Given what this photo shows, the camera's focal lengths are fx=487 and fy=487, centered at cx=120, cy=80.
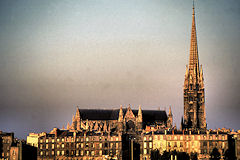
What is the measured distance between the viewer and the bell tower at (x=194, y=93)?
15062cm

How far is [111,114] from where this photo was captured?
158250 millimetres

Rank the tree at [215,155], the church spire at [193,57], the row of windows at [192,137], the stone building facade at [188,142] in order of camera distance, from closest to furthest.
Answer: the tree at [215,155], the stone building facade at [188,142], the row of windows at [192,137], the church spire at [193,57]

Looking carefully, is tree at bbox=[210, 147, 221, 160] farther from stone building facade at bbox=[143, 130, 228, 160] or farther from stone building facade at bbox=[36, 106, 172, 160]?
stone building facade at bbox=[36, 106, 172, 160]

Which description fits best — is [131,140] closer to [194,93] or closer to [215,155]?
[215,155]

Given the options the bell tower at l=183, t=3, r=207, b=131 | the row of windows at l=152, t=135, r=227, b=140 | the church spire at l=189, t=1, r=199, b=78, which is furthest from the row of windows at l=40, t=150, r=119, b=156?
the church spire at l=189, t=1, r=199, b=78

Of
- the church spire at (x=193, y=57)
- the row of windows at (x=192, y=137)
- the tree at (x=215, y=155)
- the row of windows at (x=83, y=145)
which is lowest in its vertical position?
the tree at (x=215, y=155)

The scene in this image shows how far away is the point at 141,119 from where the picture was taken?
493ft

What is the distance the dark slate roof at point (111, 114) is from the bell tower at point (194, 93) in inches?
432

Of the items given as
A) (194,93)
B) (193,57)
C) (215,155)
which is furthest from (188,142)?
(193,57)

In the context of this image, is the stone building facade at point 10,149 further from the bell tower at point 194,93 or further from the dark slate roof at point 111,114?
the bell tower at point 194,93

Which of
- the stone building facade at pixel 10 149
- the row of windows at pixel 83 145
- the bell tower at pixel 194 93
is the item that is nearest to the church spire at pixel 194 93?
the bell tower at pixel 194 93

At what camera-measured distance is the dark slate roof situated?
156000 millimetres

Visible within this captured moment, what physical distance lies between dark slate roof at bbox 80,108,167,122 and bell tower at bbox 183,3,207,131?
1098cm

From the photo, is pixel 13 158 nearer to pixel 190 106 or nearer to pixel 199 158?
pixel 199 158
